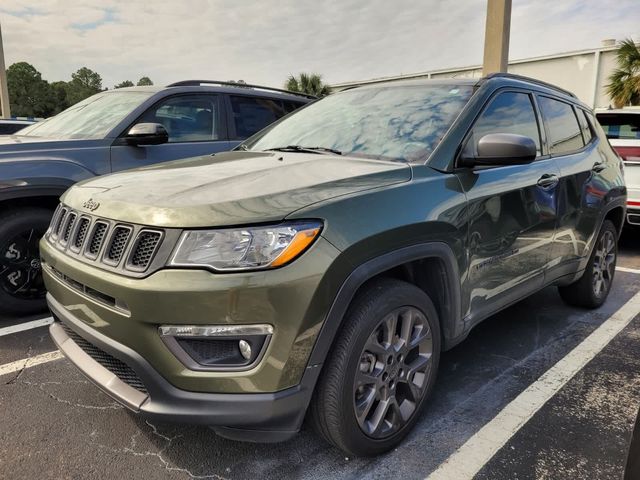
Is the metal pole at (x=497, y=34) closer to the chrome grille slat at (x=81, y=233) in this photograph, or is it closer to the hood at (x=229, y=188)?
the hood at (x=229, y=188)

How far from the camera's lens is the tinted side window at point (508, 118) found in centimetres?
284

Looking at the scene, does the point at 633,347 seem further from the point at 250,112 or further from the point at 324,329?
the point at 250,112

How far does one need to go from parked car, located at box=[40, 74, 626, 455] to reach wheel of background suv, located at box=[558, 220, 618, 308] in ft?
3.86

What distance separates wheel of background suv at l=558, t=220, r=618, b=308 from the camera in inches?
163

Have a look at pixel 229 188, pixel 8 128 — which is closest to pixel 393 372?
pixel 229 188

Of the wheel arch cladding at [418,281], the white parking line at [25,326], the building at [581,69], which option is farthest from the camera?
the building at [581,69]

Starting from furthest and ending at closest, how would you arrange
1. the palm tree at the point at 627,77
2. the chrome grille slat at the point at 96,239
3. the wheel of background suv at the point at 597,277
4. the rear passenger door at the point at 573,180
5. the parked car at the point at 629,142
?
the palm tree at the point at 627,77 → the parked car at the point at 629,142 → the wheel of background suv at the point at 597,277 → the rear passenger door at the point at 573,180 → the chrome grille slat at the point at 96,239

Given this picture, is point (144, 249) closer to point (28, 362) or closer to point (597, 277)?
point (28, 362)

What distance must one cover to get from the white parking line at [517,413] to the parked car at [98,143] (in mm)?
3277

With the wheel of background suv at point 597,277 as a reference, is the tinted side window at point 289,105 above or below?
above

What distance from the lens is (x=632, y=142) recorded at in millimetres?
6113

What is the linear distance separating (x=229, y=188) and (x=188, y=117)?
3.07 meters

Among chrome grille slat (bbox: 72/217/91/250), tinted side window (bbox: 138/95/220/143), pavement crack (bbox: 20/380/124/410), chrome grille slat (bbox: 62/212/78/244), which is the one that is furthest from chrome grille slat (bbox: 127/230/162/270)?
tinted side window (bbox: 138/95/220/143)

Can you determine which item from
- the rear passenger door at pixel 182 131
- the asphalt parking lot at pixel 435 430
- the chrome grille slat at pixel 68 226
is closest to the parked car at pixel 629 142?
the asphalt parking lot at pixel 435 430
